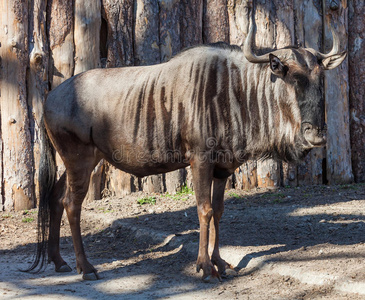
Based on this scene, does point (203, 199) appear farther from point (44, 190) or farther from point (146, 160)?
point (44, 190)

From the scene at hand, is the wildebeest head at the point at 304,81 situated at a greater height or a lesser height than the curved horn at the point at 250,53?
lesser

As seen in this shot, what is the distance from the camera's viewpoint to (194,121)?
4.80 m

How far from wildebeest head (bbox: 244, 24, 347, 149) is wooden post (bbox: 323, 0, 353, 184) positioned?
380cm

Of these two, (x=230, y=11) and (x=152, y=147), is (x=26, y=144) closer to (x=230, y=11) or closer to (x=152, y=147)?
(x=152, y=147)

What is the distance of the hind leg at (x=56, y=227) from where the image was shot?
17.8 feet

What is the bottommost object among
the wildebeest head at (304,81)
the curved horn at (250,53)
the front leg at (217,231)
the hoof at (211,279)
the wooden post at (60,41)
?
the hoof at (211,279)

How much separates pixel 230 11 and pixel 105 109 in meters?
3.77

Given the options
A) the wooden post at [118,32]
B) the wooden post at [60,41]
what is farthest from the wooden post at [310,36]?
the wooden post at [60,41]

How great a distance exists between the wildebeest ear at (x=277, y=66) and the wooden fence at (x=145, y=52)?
350 cm

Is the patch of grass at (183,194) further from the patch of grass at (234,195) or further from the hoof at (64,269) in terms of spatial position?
the hoof at (64,269)

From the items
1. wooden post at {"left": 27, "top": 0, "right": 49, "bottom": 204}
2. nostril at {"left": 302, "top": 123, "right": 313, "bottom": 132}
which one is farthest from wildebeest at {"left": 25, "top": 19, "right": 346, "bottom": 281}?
wooden post at {"left": 27, "top": 0, "right": 49, "bottom": 204}

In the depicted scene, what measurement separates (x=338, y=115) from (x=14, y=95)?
514 cm

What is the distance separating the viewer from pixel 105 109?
17.4 ft

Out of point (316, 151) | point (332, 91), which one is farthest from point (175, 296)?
point (332, 91)
